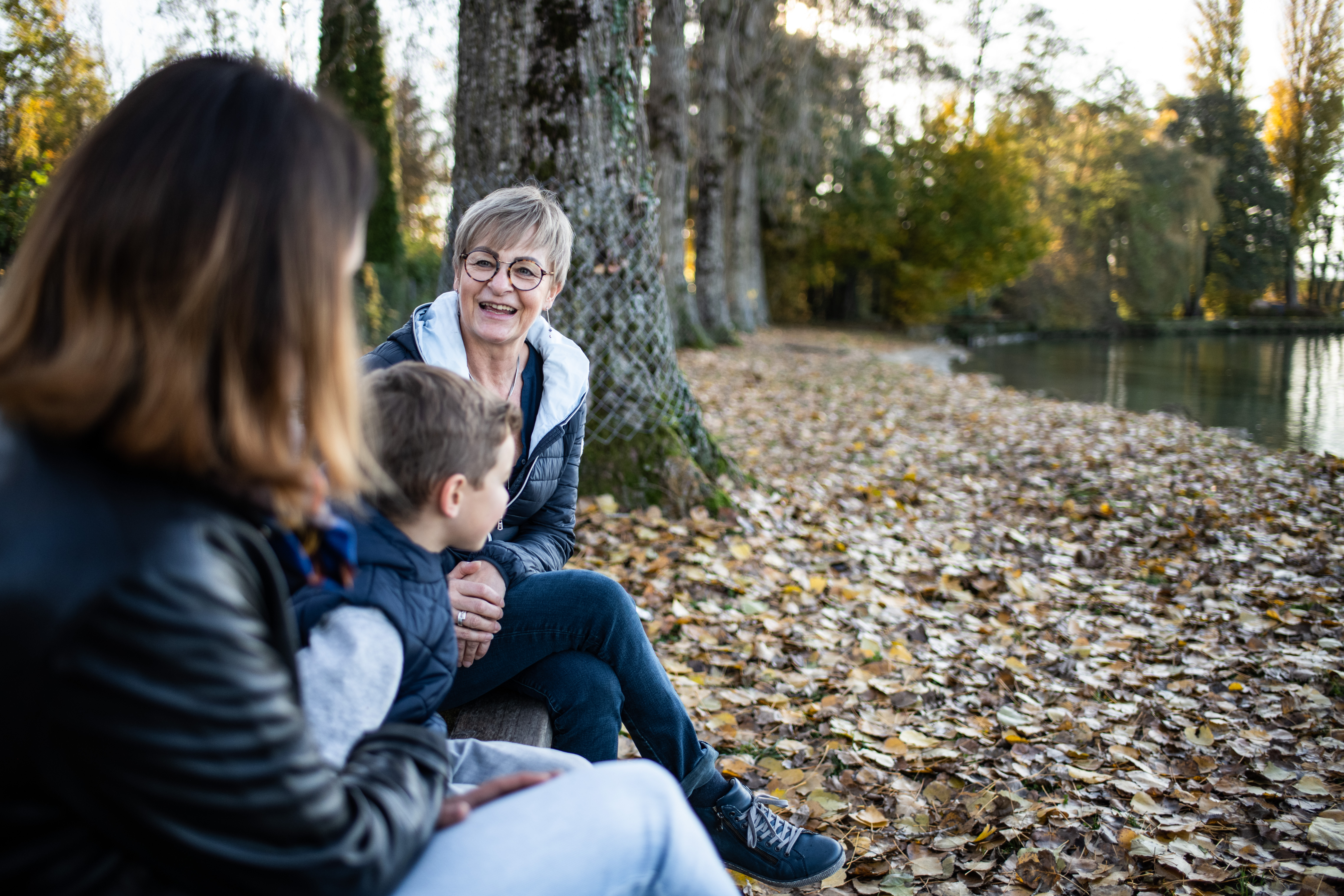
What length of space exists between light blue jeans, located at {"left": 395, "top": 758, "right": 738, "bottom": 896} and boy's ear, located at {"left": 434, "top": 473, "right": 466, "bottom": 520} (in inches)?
20.7

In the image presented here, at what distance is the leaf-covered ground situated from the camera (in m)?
2.50

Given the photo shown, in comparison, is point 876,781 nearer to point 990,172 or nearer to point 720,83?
point 720,83

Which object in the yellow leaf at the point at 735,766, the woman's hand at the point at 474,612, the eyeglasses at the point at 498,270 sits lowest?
the yellow leaf at the point at 735,766

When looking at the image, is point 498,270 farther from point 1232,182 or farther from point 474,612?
point 1232,182

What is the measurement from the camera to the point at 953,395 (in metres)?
12.7

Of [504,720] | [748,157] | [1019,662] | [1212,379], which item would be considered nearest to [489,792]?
[504,720]

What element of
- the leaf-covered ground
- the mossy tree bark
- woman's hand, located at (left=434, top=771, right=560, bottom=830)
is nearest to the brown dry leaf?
the leaf-covered ground

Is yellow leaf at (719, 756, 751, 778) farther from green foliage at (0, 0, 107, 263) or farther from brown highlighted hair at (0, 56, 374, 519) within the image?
green foliage at (0, 0, 107, 263)

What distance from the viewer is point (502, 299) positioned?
8.32ft

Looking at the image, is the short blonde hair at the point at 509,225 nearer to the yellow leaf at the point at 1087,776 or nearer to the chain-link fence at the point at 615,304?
the chain-link fence at the point at 615,304

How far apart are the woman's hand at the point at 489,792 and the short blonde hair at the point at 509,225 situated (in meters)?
1.64

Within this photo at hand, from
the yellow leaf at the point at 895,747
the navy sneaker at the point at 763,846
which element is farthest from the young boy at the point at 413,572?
the yellow leaf at the point at 895,747

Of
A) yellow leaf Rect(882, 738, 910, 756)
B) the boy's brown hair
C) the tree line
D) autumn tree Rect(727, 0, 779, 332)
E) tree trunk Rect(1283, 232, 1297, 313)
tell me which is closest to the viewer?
the boy's brown hair

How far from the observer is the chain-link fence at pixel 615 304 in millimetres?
4820
